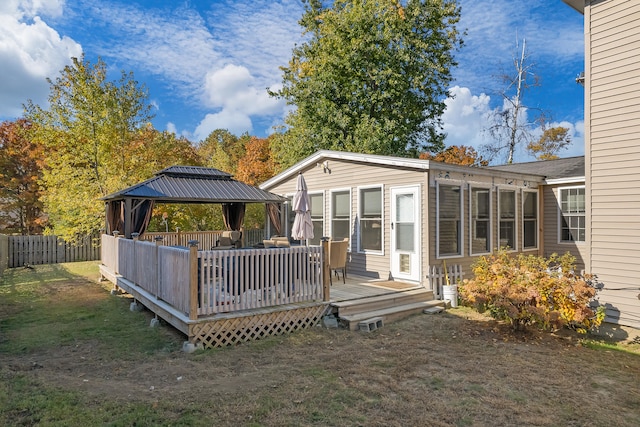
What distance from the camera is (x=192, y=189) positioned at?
36.6 feet

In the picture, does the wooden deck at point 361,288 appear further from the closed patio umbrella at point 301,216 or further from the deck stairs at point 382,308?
the closed patio umbrella at point 301,216

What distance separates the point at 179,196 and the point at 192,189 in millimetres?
778

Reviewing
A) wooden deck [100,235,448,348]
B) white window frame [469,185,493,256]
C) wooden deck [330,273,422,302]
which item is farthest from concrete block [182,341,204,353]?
white window frame [469,185,493,256]

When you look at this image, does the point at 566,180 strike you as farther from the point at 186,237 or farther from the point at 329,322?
the point at 186,237

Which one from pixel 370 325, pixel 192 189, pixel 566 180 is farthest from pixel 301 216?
pixel 566 180

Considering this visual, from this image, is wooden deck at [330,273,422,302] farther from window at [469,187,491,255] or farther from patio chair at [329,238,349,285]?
window at [469,187,491,255]

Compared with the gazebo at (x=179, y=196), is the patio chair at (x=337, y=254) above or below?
below

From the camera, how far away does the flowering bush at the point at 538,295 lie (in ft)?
19.4

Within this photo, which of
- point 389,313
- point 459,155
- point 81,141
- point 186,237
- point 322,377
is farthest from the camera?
point 459,155

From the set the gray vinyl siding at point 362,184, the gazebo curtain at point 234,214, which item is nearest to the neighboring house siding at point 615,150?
the gray vinyl siding at point 362,184

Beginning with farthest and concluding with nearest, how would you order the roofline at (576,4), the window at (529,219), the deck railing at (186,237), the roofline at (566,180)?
the deck railing at (186,237) → the window at (529,219) → the roofline at (566,180) → the roofline at (576,4)

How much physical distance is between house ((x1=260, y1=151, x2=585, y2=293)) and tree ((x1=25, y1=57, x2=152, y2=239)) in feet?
26.3

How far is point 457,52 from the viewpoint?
72.8 feet

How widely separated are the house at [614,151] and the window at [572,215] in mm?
4297
